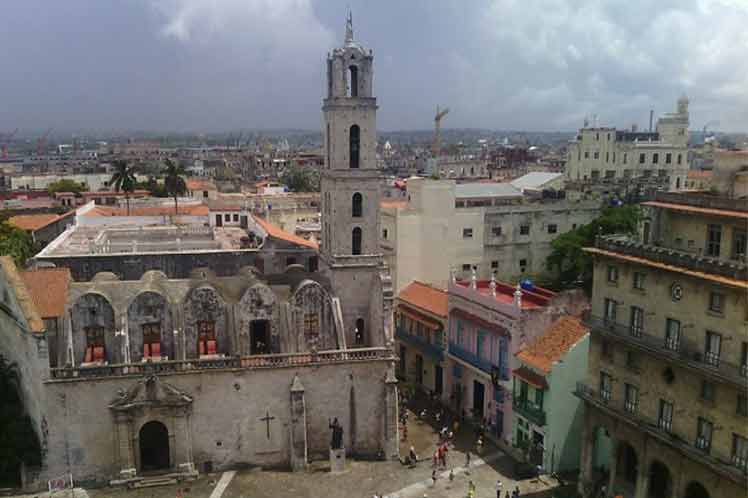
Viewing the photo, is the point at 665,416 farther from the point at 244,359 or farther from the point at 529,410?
the point at 244,359

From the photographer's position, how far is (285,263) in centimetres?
5128

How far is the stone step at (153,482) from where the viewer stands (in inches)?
1502

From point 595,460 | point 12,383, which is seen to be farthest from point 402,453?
point 12,383

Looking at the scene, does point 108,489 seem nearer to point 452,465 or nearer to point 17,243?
point 452,465

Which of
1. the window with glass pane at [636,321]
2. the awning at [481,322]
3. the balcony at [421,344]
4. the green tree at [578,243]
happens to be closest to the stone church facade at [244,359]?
the awning at [481,322]

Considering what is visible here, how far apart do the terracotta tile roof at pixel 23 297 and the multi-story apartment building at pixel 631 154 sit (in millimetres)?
83072

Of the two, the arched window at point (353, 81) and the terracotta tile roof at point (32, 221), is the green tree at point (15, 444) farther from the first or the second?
the terracotta tile roof at point (32, 221)

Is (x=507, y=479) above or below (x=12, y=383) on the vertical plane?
below

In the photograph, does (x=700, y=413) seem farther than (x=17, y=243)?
No

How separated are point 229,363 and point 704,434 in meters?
23.6

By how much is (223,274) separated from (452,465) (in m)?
20.3

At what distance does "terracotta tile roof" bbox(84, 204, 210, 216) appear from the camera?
76.9 m

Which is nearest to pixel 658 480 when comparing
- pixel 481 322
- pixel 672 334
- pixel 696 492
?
pixel 696 492

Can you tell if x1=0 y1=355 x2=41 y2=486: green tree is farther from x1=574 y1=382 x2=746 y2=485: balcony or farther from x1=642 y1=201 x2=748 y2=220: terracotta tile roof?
x1=642 y1=201 x2=748 y2=220: terracotta tile roof
